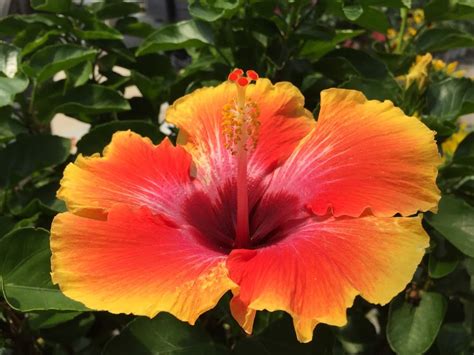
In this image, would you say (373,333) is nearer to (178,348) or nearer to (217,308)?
(217,308)

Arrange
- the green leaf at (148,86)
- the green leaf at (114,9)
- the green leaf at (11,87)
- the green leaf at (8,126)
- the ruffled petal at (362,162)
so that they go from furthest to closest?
the green leaf at (114,9), the green leaf at (148,86), the green leaf at (8,126), the green leaf at (11,87), the ruffled petal at (362,162)

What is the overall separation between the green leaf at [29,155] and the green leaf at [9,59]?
0.14 m

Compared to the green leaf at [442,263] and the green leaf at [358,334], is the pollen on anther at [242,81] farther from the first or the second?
the green leaf at [358,334]

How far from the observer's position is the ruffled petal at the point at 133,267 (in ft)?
2.25

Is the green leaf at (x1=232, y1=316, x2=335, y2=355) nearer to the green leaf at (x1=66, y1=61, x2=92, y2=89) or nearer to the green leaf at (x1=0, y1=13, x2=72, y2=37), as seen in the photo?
the green leaf at (x1=66, y1=61, x2=92, y2=89)

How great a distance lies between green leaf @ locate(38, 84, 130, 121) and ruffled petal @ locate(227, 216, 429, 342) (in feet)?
1.79

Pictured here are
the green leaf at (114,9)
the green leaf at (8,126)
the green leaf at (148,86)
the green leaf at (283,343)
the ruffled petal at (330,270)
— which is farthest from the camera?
the green leaf at (114,9)

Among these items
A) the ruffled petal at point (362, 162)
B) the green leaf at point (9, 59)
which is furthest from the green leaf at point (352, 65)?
the green leaf at point (9, 59)

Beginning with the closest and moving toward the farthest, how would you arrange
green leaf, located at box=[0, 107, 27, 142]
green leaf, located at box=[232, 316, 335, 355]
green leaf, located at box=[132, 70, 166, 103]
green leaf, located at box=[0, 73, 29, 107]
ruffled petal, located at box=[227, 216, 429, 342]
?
ruffled petal, located at box=[227, 216, 429, 342]
green leaf, located at box=[232, 316, 335, 355]
green leaf, located at box=[0, 73, 29, 107]
green leaf, located at box=[0, 107, 27, 142]
green leaf, located at box=[132, 70, 166, 103]

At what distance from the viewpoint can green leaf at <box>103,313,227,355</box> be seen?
88 centimetres

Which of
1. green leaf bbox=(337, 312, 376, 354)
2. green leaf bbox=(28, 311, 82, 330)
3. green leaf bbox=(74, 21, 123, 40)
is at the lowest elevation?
green leaf bbox=(337, 312, 376, 354)

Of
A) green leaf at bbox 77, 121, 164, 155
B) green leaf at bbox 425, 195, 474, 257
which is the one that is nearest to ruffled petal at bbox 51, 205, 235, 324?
green leaf at bbox 77, 121, 164, 155

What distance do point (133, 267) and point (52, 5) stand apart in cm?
77

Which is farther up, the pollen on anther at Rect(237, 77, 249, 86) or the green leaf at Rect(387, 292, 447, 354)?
the pollen on anther at Rect(237, 77, 249, 86)
